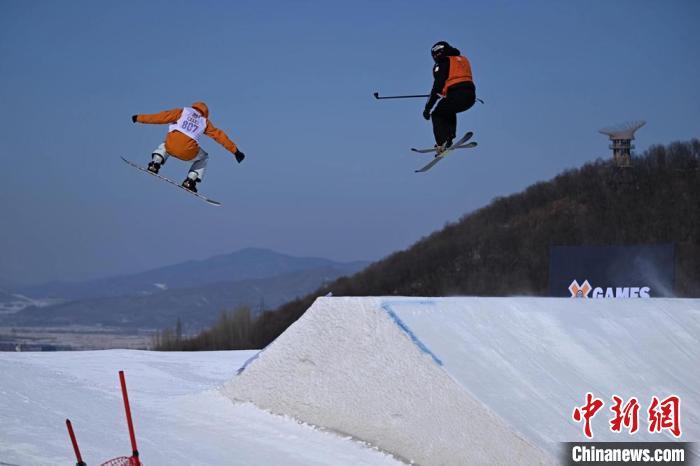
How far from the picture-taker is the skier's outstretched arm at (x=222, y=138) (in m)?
10.5

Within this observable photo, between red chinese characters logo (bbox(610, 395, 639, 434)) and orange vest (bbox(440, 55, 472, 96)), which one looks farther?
orange vest (bbox(440, 55, 472, 96))

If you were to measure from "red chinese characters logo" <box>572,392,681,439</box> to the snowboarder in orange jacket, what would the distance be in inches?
179

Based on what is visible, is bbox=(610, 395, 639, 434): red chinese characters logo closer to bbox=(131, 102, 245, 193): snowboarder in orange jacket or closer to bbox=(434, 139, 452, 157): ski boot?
bbox=(434, 139, 452, 157): ski boot

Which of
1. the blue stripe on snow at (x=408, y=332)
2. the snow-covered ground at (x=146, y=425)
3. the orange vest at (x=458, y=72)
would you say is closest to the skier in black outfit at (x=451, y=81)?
the orange vest at (x=458, y=72)

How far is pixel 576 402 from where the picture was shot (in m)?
8.91

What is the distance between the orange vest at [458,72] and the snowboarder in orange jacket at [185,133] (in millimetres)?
2478

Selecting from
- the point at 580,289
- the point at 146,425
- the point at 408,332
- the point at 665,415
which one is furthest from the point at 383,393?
the point at 580,289

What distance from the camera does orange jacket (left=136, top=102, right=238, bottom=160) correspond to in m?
10.4

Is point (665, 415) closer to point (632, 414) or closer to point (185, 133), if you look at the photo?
point (632, 414)

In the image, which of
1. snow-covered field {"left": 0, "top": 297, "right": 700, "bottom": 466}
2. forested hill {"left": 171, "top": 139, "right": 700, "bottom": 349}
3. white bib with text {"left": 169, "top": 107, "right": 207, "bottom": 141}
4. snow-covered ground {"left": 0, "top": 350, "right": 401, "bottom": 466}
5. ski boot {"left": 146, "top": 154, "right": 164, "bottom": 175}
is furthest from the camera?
forested hill {"left": 171, "top": 139, "right": 700, "bottom": 349}

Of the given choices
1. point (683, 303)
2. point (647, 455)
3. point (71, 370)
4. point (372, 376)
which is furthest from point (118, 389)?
point (683, 303)

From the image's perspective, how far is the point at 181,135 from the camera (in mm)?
10453

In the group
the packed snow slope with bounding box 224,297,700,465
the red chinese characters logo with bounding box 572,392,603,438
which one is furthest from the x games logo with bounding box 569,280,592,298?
the red chinese characters logo with bounding box 572,392,603,438

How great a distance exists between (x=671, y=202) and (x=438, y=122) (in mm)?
84362
